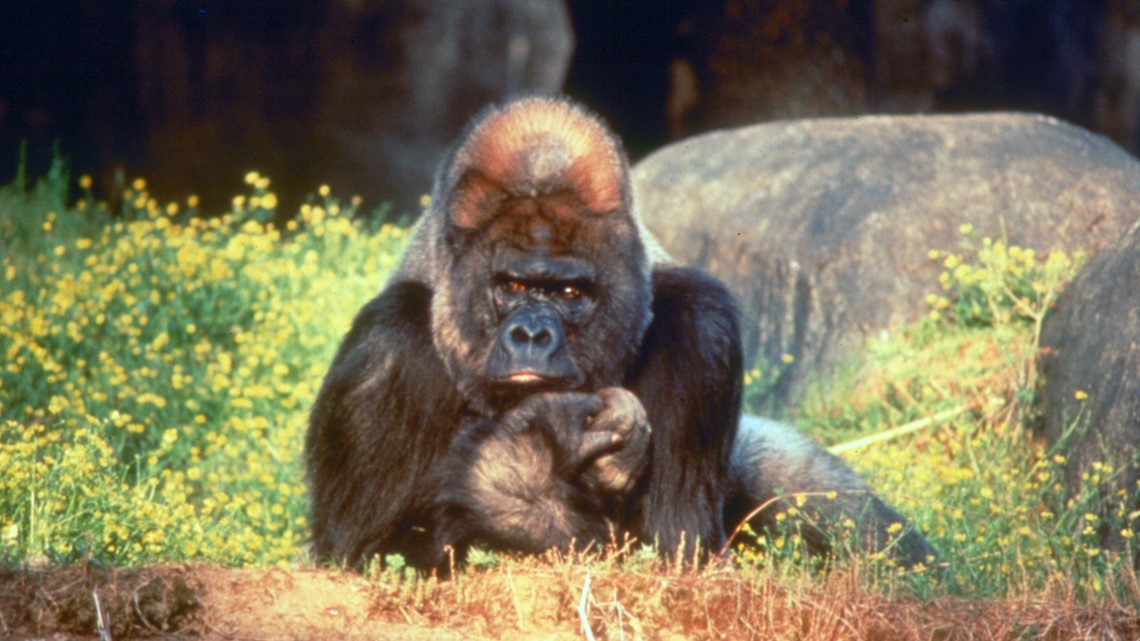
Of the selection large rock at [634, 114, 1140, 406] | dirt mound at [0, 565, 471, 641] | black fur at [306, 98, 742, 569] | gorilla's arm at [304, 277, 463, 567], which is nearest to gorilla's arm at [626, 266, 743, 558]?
black fur at [306, 98, 742, 569]

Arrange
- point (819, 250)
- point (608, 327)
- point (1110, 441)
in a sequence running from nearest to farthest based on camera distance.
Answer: point (608, 327)
point (1110, 441)
point (819, 250)

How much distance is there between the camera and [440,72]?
9.23 m

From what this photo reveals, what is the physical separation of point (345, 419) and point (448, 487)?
1.24 feet

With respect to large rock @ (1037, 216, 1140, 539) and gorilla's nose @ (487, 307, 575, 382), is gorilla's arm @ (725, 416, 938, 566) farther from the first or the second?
gorilla's nose @ (487, 307, 575, 382)

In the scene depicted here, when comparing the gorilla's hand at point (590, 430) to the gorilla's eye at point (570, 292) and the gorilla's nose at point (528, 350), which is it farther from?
the gorilla's eye at point (570, 292)

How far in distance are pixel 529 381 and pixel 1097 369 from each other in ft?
7.42

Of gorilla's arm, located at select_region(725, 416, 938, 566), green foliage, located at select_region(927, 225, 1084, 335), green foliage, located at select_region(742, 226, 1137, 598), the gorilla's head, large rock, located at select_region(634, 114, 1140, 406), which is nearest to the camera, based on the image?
the gorilla's head

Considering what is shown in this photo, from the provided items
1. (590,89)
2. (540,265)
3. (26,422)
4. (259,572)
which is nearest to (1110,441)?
(540,265)

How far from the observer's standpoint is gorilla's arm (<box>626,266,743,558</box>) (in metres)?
4.07

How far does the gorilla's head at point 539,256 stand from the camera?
3.95m

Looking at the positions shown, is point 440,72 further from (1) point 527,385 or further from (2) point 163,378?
(1) point 527,385

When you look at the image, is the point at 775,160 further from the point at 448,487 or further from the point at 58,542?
the point at 58,542

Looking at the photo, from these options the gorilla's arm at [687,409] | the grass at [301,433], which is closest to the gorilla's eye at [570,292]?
the gorilla's arm at [687,409]

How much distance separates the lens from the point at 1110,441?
4770 mm
